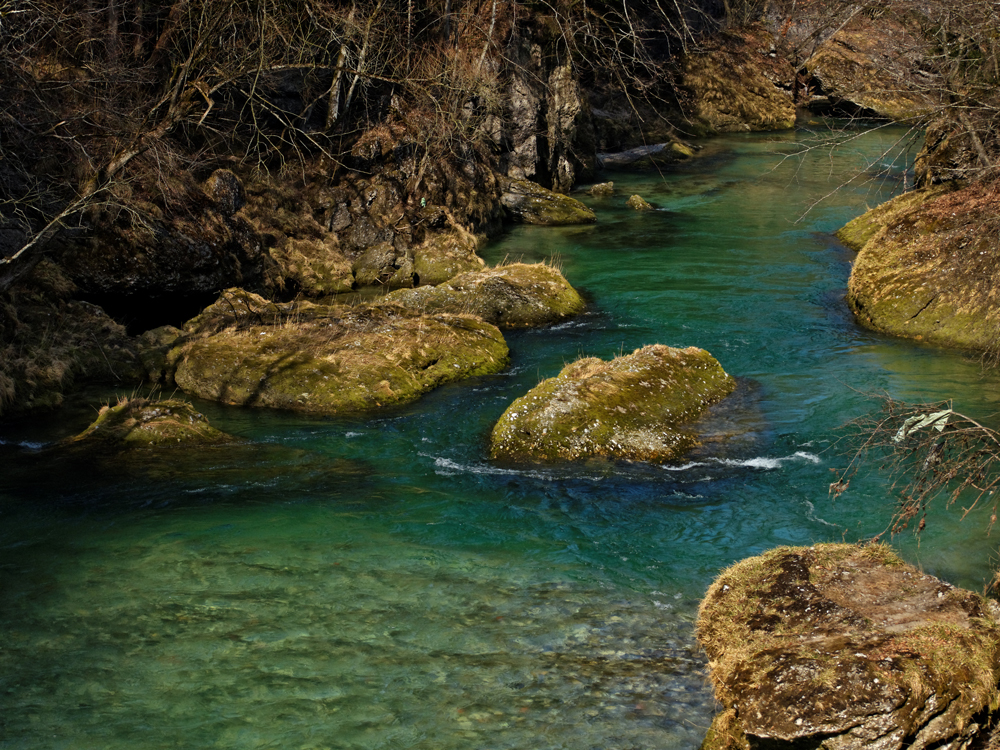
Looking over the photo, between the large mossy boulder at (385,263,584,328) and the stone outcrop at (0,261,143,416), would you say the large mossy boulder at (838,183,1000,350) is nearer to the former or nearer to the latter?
the large mossy boulder at (385,263,584,328)

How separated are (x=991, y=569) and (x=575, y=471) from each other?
13.1ft

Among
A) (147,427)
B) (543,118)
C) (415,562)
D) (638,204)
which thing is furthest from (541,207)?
(415,562)

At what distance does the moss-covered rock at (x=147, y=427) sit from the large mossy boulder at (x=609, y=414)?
11.5 feet

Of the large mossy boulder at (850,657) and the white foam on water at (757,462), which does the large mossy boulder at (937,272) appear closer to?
the white foam on water at (757,462)

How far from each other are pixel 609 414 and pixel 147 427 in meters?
5.39

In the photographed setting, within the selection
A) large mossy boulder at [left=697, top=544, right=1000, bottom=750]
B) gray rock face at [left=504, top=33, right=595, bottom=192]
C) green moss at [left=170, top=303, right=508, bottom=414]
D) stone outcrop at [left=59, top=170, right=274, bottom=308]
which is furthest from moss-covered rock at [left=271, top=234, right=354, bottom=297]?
large mossy boulder at [left=697, top=544, right=1000, bottom=750]

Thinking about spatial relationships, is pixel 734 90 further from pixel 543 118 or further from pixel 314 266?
pixel 314 266

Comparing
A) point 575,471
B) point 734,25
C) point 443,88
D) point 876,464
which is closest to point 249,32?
point 443,88

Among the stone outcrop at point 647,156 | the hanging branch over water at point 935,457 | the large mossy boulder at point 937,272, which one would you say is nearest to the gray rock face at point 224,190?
the large mossy boulder at point 937,272

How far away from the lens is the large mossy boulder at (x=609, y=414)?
10164 mm

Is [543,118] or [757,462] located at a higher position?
[543,118]

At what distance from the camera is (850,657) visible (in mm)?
5129

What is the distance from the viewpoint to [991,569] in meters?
7.43

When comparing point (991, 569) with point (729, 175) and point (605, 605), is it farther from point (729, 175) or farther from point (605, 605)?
point (729, 175)
